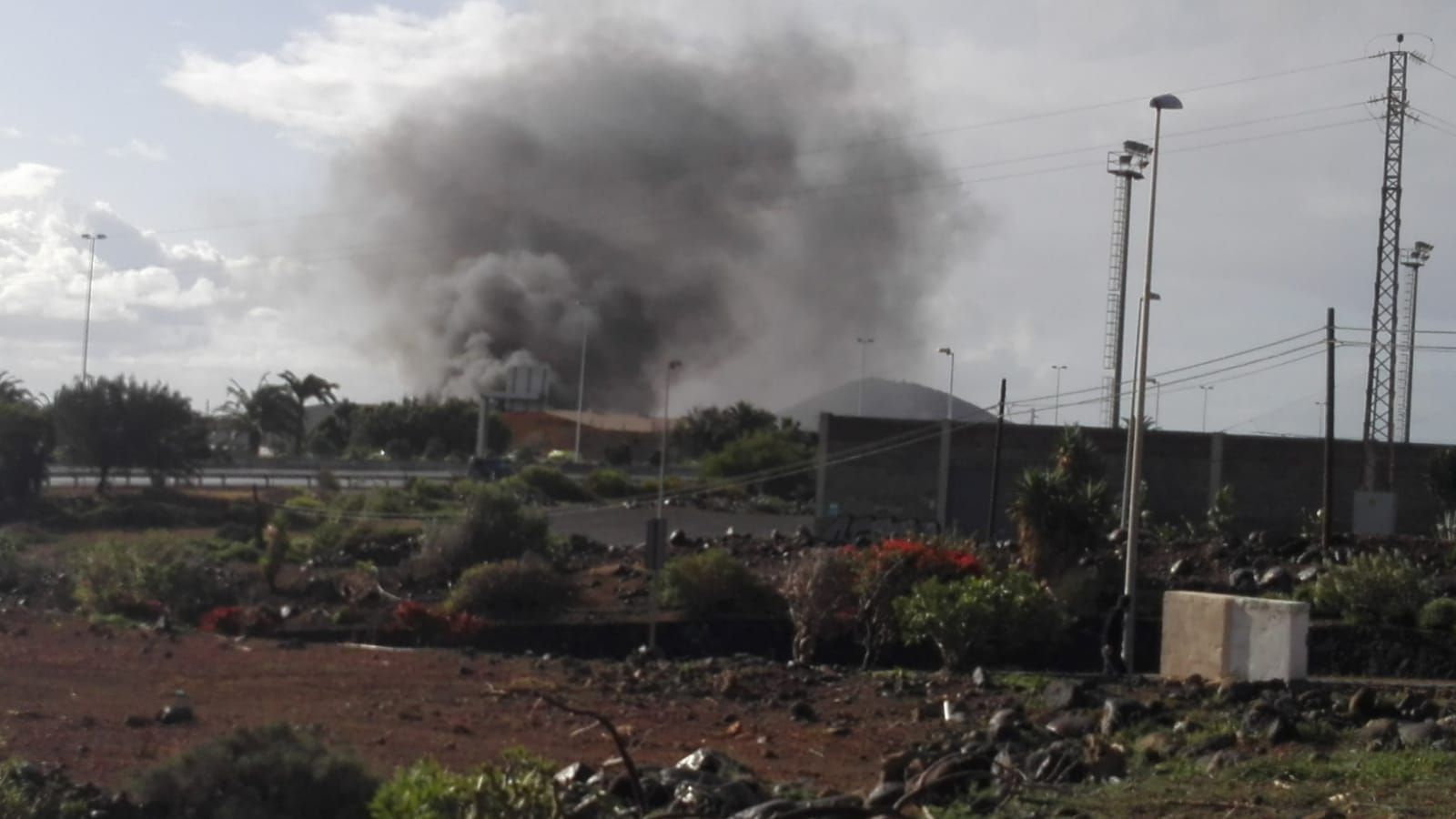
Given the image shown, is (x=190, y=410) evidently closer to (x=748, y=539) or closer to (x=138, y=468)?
(x=138, y=468)

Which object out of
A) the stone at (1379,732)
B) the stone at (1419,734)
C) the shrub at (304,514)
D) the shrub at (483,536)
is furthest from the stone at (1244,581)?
the shrub at (304,514)

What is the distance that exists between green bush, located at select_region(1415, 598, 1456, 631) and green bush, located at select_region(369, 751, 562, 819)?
19.6m

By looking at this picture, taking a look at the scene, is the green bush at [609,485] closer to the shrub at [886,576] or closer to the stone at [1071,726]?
the shrub at [886,576]

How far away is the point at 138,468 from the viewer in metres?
53.9

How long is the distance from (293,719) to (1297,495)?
110ft

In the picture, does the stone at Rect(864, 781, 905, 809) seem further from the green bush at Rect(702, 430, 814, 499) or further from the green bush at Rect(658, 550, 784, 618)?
the green bush at Rect(702, 430, 814, 499)

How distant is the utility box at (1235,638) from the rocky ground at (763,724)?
1.42ft

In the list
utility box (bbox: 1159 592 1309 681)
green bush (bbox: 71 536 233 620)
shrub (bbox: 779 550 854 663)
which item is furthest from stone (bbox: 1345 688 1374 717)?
green bush (bbox: 71 536 233 620)

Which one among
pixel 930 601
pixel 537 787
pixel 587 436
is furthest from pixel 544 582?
pixel 587 436

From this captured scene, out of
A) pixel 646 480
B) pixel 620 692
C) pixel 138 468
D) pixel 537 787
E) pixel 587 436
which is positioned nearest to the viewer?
pixel 537 787

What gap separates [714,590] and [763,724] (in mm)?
11237

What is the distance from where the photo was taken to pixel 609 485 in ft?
197

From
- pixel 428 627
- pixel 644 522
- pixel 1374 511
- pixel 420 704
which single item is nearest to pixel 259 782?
pixel 420 704

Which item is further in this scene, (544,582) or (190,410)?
(190,410)
